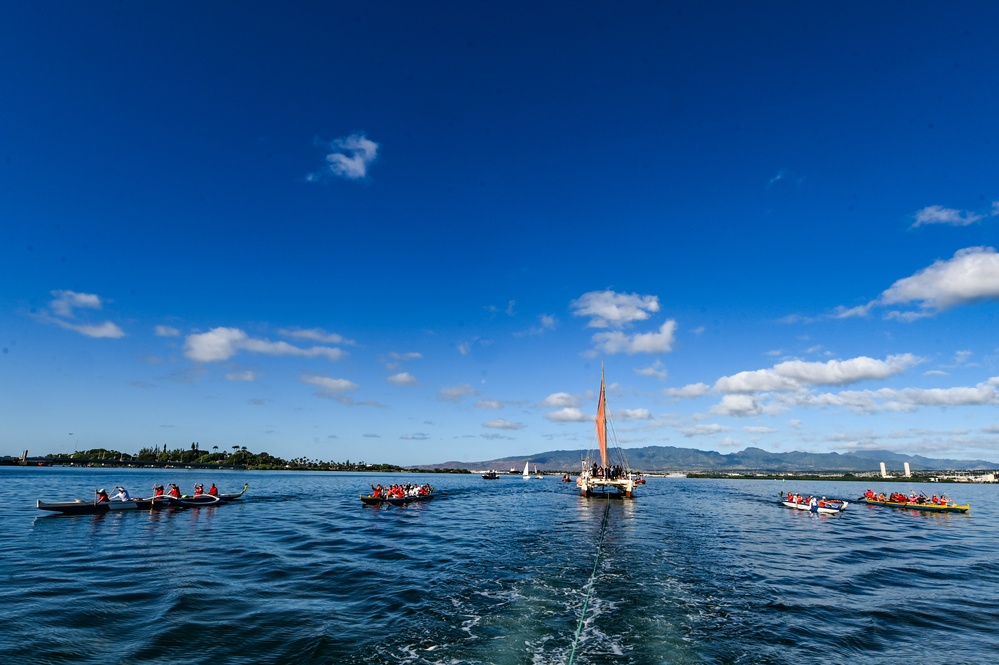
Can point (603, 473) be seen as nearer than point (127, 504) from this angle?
No

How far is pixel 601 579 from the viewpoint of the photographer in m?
23.0

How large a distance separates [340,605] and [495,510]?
44337 mm

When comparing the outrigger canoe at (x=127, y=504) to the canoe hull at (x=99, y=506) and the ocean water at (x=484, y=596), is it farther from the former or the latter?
the ocean water at (x=484, y=596)

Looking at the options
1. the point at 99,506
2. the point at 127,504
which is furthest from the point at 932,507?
the point at 99,506

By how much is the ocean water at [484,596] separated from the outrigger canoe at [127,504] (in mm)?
3196

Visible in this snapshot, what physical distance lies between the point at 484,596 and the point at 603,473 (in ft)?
203

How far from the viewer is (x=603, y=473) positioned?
257ft

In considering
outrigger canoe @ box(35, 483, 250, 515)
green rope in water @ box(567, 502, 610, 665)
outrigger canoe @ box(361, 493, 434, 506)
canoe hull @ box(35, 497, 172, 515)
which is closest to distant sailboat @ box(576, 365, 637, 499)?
outrigger canoe @ box(361, 493, 434, 506)

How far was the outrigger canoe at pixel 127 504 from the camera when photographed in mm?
43125

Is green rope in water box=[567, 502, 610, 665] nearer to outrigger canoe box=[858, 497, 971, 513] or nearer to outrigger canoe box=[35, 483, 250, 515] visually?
outrigger canoe box=[35, 483, 250, 515]

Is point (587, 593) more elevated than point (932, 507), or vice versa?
point (587, 593)

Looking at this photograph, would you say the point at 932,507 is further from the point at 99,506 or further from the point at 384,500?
the point at 99,506

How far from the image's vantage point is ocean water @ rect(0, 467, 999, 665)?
14.7 meters

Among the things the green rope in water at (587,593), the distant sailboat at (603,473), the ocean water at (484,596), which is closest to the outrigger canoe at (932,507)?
the ocean water at (484,596)
